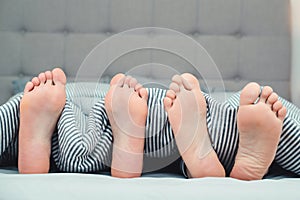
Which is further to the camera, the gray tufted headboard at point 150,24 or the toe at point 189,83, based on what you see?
the gray tufted headboard at point 150,24

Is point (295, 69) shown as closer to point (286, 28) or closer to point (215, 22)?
point (286, 28)

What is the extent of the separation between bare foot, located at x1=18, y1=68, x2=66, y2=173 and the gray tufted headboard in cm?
96

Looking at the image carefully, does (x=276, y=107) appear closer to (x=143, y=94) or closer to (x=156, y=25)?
(x=143, y=94)

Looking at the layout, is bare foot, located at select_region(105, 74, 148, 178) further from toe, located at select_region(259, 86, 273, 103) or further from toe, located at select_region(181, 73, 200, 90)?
toe, located at select_region(259, 86, 273, 103)

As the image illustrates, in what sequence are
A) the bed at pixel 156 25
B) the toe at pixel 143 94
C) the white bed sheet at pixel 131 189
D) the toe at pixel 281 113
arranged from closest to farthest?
the white bed sheet at pixel 131 189, the toe at pixel 281 113, the toe at pixel 143 94, the bed at pixel 156 25

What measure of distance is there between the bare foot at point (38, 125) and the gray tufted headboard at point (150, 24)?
964 millimetres

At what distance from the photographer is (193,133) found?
3.01 feet

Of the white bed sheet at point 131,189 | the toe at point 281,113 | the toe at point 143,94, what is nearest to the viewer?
the white bed sheet at point 131,189

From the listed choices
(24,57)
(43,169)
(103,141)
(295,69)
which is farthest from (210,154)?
(24,57)

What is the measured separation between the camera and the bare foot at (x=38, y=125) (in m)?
0.92

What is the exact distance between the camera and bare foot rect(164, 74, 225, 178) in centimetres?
91

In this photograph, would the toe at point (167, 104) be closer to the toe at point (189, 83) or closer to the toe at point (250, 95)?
the toe at point (189, 83)

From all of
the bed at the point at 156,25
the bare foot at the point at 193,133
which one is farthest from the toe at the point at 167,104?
the bed at the point at 156,25

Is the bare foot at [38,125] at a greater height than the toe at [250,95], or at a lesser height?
lesser
